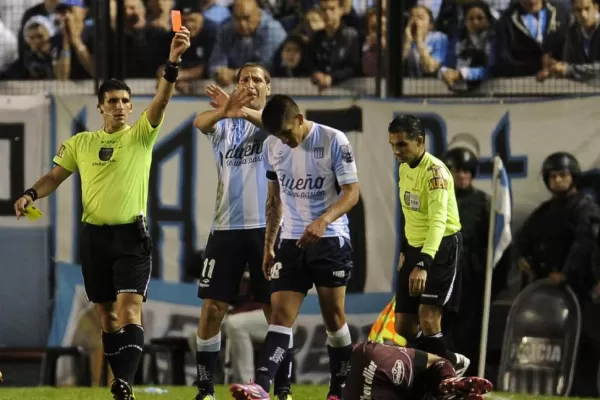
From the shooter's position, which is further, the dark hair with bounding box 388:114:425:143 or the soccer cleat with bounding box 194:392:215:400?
the dark hair with bounding box 388:114:425:143

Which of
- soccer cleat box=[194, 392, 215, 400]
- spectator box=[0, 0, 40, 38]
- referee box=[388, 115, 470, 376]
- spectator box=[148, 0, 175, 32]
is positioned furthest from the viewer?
spectator box=[0, 0, 40, 38]

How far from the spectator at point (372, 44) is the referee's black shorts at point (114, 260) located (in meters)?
5.13

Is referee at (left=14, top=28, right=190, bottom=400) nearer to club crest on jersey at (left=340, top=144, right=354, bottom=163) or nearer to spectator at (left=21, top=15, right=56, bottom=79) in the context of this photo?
club crest on jersey at (left=340, top=144, right=354, bottom=163)

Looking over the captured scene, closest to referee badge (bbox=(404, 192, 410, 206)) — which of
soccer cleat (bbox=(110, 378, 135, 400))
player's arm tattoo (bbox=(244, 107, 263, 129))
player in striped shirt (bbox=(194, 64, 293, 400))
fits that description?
player in striped shirt (bbox=(194, 64, 293, 400))

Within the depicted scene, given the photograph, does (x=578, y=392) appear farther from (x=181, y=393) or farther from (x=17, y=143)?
(x=17, y=143)

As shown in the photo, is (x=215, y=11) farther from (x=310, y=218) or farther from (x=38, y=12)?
(x=310, y=218)

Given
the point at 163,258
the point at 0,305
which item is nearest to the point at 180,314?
the point at 163,258

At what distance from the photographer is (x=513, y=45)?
45.5ft

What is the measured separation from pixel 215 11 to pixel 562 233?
4346 mm

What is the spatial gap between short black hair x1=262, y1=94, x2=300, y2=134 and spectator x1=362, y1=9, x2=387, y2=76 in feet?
17.6

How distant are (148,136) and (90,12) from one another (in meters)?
5.22

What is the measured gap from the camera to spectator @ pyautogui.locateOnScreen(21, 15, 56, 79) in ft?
48.0

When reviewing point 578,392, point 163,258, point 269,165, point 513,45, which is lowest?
point 578,392

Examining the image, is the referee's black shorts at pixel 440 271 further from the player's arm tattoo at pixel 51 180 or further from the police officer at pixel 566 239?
the player's arm tattoo at pixel 51 180
